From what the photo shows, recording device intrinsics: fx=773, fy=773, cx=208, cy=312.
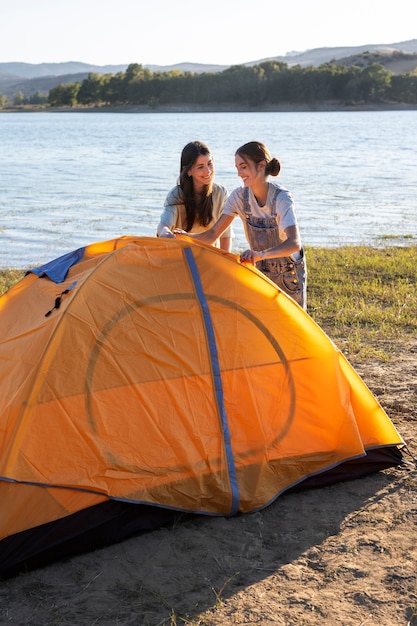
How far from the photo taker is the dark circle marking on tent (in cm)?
418

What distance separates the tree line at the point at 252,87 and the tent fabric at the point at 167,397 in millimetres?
91466

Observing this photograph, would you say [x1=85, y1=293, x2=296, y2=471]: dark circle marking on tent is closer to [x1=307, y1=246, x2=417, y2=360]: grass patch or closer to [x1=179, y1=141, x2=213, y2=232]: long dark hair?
[x1=179, y1=141, x2=213, y2=232]: long dark hair

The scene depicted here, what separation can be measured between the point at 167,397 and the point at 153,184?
76.9 feet

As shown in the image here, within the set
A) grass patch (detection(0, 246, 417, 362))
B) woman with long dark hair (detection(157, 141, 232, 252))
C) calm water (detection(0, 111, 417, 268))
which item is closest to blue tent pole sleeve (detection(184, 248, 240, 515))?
woman with long dark hair (detection(157, 141, 232, 252))

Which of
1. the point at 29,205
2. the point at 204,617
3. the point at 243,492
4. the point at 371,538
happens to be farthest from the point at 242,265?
the point at 29,205

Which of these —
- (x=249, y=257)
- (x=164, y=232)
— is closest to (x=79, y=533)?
(x=249, y=257)

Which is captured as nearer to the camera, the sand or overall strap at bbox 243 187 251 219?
the sand

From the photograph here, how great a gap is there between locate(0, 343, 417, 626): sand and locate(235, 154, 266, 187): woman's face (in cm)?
207

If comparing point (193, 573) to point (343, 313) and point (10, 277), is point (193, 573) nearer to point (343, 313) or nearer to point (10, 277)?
point (343, 313)

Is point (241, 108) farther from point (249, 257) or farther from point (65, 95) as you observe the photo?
point (249, 257)

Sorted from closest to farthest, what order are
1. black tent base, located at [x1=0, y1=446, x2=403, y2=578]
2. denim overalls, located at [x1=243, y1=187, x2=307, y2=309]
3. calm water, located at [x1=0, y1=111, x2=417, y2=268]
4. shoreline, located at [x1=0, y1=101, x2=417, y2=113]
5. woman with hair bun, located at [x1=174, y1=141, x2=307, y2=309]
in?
black tent base, located at [x1=0, y1=446, x2=403, y2=578], woman with hair bun, located at [x1=174, y1=141, x2=307, y2=309], denim overalls, located at [x1=243, y1=187, x2=307, y2=309], calm water, located at [x1=0, y1=111, x2=417, y2=268], shoreline, located at [x1=0, y1=101, x2=417, y2=113]

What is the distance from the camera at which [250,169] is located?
16.8 ft

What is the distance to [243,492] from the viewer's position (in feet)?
14.3

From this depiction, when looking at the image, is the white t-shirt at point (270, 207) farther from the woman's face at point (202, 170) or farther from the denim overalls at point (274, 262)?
the woman's face at point (202, 170)
